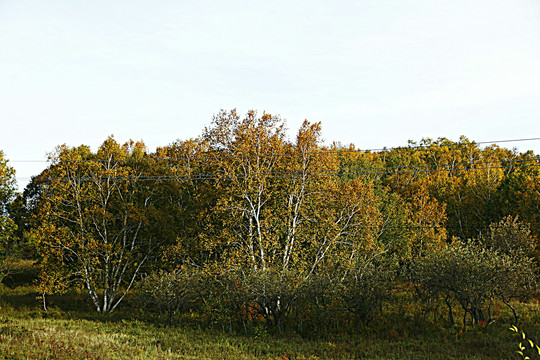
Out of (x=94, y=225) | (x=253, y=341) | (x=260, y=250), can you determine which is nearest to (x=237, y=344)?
(x=253, y=341)

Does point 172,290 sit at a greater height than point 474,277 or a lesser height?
lesser

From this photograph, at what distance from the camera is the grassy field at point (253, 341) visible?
18547 mm

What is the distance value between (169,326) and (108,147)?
19488 mm

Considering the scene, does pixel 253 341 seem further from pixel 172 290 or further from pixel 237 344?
pixel 172 290

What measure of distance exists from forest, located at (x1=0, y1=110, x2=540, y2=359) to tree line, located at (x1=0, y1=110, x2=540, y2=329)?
121mm

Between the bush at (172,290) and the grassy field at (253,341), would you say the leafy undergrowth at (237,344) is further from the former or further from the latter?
the bush at (172,290)

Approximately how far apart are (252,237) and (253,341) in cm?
807

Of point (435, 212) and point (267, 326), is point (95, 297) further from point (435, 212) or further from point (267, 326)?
point (435, 212)

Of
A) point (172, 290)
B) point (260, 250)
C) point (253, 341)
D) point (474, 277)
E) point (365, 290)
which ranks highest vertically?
point (260, 250)

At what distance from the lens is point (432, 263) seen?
85.2 feet

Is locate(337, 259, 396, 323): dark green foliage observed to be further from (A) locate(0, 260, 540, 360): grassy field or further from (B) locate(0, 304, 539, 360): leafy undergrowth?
(B) locate(0, 304, 539, 360): leafy undergrowth

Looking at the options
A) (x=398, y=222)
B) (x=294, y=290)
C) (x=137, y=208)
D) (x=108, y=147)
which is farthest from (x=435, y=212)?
(x=108, y=147)

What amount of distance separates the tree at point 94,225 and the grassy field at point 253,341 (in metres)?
7.07

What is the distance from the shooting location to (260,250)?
29.7m
